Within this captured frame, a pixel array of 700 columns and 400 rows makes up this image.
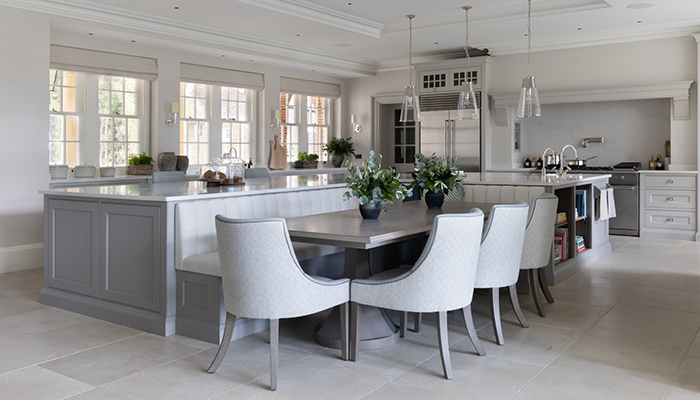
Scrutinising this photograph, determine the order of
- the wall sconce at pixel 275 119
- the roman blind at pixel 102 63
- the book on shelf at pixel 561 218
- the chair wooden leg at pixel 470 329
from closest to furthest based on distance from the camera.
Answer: the chair wooden leg at pixel 470 329
the book on shelf at pixel 561 218
the roman blind at pixel 102 63
the wall sconce at pixel 275 119

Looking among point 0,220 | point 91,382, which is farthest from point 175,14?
point 91,382

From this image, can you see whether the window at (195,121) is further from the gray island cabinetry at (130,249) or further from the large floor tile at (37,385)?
the large floor tile at (37,385)

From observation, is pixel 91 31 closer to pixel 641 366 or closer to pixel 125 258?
pixel 125 258

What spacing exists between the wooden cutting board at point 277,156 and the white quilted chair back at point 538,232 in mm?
5638

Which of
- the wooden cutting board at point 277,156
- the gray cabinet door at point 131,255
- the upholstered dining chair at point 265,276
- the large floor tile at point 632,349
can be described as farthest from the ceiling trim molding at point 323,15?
the large floor tile at point 632,349

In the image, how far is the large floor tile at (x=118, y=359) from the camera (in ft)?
10.1

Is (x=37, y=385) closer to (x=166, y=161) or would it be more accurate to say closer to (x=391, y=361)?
(x=391, y=361)

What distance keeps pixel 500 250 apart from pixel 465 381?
0.88m

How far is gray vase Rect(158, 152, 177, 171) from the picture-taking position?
752cm

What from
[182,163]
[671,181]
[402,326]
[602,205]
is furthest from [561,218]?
[182,163]

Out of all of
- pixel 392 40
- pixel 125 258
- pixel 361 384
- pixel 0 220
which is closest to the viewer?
pixel 361 384

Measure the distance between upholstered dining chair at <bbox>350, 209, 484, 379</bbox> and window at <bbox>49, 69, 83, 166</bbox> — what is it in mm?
5251

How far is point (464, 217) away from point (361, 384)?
3.22 ft

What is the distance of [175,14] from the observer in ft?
22.0
